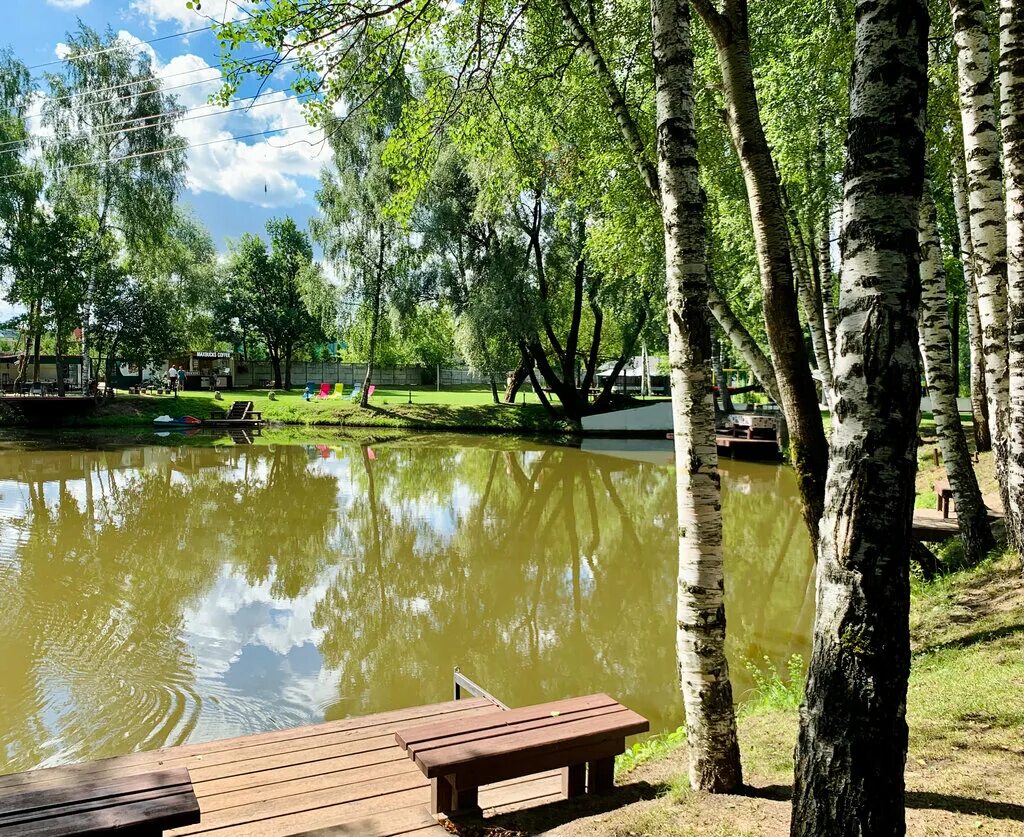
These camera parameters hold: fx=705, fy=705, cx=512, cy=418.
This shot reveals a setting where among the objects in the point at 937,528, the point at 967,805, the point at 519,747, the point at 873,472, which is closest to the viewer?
the point at 873,472

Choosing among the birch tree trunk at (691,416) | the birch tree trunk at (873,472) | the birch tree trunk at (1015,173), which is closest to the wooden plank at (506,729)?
the birch tree trunk at (691,416)

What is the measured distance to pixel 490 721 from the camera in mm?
3547

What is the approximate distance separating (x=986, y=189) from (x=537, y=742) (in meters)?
5.44

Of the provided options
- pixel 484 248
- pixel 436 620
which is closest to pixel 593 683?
pixel 436 620

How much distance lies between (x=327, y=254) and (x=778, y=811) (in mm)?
27337

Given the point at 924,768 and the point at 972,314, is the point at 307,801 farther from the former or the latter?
the point at 972,314

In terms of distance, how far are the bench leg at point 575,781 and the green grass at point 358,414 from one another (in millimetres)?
23580

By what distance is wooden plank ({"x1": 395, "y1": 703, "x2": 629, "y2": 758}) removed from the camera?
128 inches

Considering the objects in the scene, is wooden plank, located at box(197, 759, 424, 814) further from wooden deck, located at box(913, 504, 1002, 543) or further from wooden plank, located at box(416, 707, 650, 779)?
wooden deck, located at box(913, 504, 1002, 543)

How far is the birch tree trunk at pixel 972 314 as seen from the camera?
8.16 metres

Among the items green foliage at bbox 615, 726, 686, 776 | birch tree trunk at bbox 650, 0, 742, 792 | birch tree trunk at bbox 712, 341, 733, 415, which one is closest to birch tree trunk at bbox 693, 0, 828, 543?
birch tree trunk at bbox 650, 0, 742, 792

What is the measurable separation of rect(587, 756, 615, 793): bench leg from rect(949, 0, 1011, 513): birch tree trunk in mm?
4336

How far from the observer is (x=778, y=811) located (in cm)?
284

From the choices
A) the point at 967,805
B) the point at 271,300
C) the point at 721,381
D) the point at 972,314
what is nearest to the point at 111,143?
the point at 271,300
